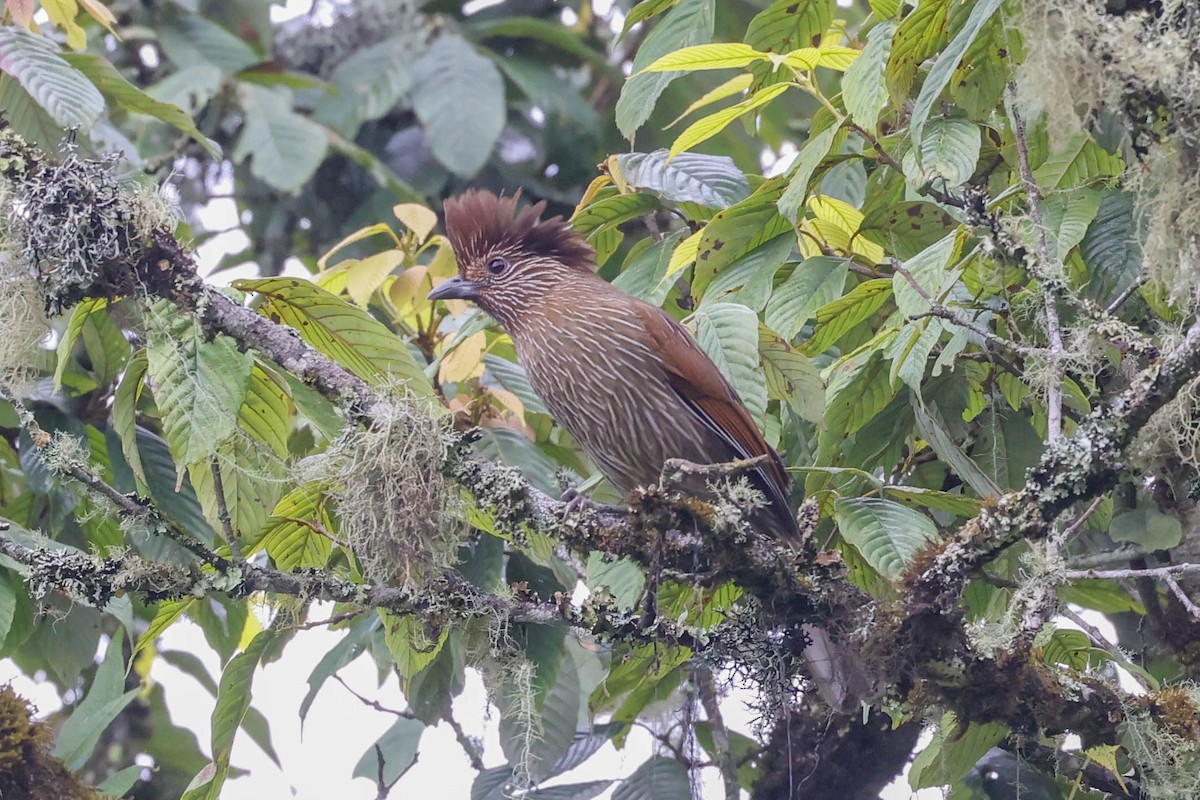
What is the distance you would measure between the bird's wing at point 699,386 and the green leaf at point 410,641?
3.62ft

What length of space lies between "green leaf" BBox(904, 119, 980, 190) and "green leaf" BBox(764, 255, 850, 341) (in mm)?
323

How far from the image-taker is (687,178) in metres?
3.38

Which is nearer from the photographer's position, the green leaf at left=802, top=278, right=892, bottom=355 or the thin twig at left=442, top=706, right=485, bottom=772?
the green leaf at left=802, top=278, right=892, bottom=355

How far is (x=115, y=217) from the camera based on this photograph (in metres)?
2.55

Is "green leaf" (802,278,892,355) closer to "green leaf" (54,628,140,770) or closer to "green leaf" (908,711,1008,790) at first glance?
"green leaf" (908,711,1008,790)

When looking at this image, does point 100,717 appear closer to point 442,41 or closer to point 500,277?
point 500,277

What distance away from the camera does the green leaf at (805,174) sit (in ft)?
9.32

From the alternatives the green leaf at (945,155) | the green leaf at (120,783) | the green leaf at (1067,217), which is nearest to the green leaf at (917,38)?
the green leaf at (945,155)

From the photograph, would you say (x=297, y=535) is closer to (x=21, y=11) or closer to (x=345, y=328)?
(x=345, y=328)

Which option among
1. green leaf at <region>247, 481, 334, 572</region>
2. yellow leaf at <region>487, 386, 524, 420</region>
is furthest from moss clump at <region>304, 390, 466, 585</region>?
yellow leaf at <region>487, 386, 524, 420</region>

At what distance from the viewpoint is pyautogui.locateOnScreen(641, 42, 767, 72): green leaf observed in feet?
9.27

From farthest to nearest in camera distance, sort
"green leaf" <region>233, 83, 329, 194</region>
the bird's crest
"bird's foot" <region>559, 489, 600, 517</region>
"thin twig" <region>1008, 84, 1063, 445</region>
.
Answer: "green leaf" <region>233, 83, 329, 194</region>
the bird's crest
"bird's foot" <region>559, 489, 600, 517</region>
"thin twig" <region>1008, 84, 1063, 445</region>

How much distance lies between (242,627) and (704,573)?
5.63 ft

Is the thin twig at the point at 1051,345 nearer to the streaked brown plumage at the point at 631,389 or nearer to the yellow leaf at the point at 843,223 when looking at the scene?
the yellow leaf at the point at 843,223
